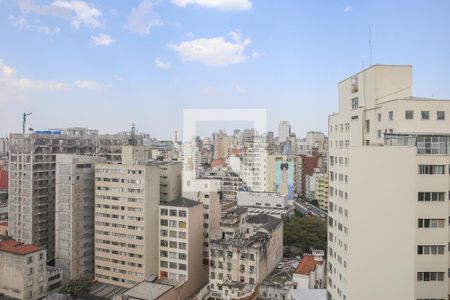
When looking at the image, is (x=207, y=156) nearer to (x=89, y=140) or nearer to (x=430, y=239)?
(x=89, y=140)

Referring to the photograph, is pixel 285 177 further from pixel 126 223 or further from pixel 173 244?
pixel 126 223

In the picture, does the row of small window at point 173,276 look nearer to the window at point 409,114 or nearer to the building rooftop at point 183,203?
the building rooftop at point 183,203

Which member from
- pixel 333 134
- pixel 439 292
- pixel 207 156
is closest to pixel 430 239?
pixel 439 292

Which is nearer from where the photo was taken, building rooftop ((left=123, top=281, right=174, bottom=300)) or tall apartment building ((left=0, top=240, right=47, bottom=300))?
building rooftop ((left=123, top=281, right=174, bottom=300))

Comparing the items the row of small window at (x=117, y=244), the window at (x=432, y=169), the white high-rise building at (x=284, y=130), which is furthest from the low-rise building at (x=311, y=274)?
the white high-rise building at (x=284, y=130)

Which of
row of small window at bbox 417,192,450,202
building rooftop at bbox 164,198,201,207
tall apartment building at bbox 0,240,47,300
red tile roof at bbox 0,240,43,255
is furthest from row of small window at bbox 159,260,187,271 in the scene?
row of small window at bbox 417,192,450,202

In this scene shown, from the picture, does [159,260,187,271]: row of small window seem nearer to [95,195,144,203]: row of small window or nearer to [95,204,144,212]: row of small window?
[95,204,144,212]: row of small window

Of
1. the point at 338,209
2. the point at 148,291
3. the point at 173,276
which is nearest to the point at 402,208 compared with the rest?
the point at 338,209
